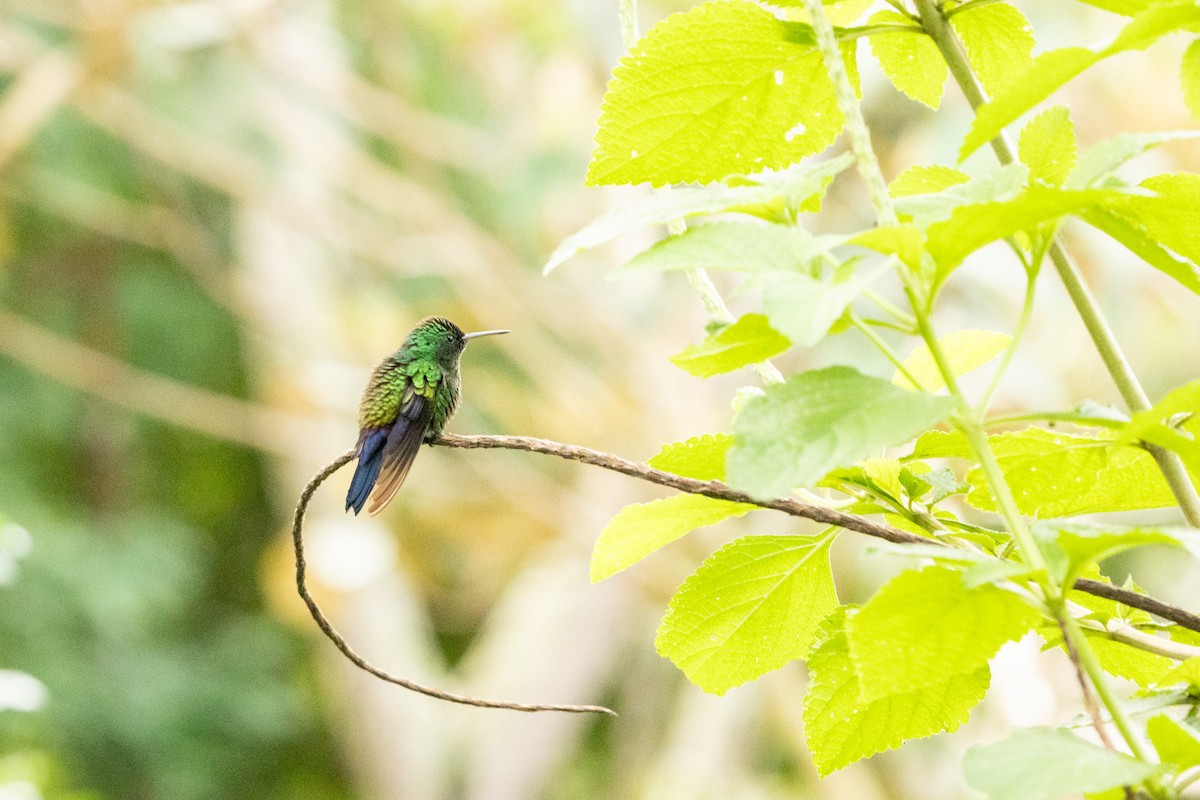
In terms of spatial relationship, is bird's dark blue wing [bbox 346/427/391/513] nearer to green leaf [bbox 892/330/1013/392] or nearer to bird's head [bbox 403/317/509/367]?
bird's head [bbox 403/317/509/367]

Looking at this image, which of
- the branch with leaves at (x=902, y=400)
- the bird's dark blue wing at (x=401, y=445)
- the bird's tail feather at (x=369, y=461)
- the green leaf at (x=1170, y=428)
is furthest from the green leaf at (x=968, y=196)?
the bird's tail feather at (x=369, y=461)

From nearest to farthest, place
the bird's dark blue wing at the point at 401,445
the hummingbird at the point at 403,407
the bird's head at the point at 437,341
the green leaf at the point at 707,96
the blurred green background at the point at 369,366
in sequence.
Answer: the green leaf at the point at 707,96 → the bird's dark blue wing at the point at 401,445 → the hummingbird at the point at 403,407 → the bird's head at the point at 437,341 → the blurred green background at the point at 369,366

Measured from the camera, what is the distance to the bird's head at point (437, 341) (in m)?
1.65

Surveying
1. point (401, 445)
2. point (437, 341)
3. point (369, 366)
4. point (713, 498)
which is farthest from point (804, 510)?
point (369, 366)

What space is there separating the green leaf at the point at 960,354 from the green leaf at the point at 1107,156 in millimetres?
158

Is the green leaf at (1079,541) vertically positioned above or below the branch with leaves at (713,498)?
above

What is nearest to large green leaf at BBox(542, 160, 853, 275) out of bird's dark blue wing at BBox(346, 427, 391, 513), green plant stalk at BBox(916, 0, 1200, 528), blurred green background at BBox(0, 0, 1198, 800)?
green plant stalk at BBox(916, 0, 1200, 528)

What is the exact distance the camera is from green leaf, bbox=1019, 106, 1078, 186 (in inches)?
23.0

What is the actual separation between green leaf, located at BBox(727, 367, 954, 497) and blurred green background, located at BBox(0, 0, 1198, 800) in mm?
2842

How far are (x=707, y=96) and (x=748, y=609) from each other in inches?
10.6

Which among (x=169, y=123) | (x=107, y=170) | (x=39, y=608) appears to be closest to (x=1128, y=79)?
(x=169, y=123)

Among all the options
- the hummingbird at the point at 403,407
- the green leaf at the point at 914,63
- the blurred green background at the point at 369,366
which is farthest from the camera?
the blurred green background at the point at 369,366

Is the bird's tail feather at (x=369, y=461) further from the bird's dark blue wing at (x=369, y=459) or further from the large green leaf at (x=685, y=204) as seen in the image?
the large green leaf at (x=685, y=204)

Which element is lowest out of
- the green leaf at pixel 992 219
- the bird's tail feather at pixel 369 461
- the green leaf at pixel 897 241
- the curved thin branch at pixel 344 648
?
the bird's tail feather at pixel 369 461
